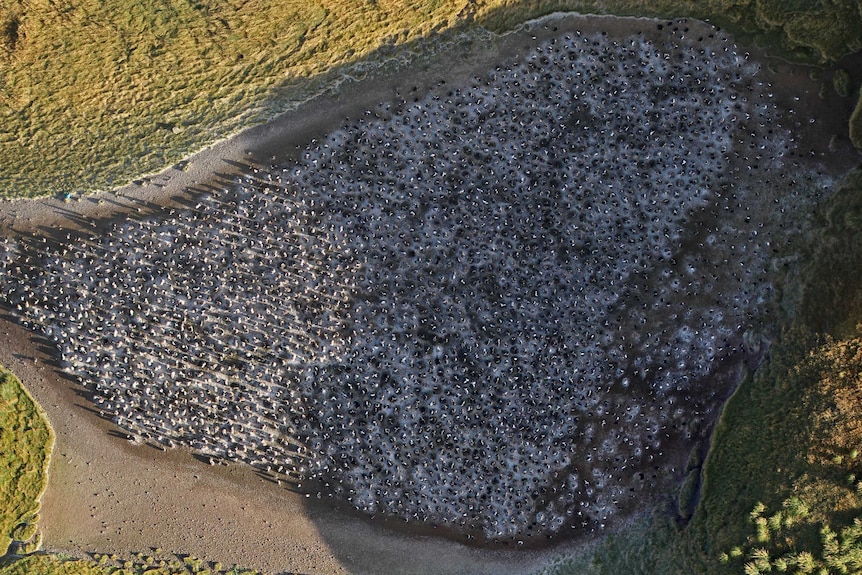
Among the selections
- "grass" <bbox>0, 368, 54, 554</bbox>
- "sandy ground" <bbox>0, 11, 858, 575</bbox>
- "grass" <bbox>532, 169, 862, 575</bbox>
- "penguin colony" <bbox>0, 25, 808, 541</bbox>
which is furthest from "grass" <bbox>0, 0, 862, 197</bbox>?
"grass" <bbox>532, 169, 862, 575</bbox>

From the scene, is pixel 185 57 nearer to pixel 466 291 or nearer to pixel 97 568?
pixel 466 291

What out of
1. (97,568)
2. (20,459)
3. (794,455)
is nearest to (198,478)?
(97,568)

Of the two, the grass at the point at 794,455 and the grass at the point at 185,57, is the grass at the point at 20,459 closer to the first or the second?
the grass at the point at 185,57

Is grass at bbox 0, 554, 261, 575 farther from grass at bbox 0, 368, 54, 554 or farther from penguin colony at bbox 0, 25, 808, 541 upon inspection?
penguin colony at bbox 0, 25, 808, 541

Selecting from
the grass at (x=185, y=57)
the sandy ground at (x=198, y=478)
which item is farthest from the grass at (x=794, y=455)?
the grass at (x=185, y=57)

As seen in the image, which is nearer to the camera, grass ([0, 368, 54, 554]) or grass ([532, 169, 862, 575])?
grass ([532, 169, 862, 575])

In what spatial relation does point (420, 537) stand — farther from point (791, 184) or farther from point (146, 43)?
point (146, 43)

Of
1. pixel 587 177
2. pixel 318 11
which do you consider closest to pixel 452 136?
pixel 587 177

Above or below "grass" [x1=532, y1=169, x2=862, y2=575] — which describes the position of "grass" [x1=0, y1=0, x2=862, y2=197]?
Result: above
